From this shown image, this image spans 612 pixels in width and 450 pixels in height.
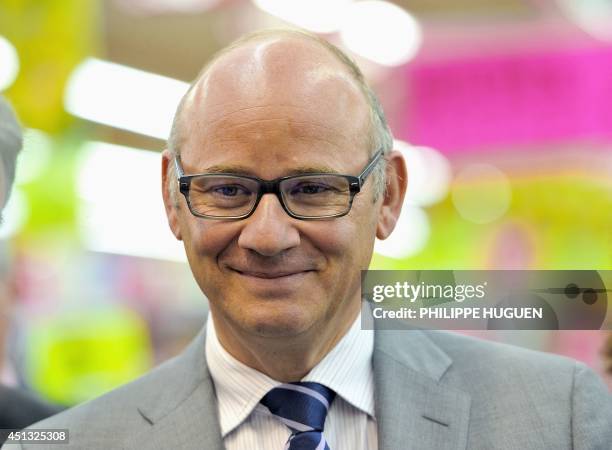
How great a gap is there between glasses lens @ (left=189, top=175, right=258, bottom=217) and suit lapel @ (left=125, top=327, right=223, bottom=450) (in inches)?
15.3

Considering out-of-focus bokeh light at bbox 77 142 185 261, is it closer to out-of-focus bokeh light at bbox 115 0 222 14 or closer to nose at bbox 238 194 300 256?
out-of-focus bokeh light at bbox 115 0 222 14

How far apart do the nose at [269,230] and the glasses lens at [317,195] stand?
0.03 metres

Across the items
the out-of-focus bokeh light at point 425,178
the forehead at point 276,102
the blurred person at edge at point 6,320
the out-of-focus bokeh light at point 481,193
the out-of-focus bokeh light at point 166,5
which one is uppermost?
the out-of-focus bokeh light at point 166,5

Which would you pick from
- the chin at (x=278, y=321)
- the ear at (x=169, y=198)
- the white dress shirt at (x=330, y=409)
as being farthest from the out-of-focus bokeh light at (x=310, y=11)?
the chin at (x=278, y=321)

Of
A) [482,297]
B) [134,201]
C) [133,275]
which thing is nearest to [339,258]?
[482,297]

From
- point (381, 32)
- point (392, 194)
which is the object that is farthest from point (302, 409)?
point (381, 32)

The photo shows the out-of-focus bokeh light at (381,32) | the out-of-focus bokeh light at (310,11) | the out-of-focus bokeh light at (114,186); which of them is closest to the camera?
the out-of-focus bokeh light at (114,186)

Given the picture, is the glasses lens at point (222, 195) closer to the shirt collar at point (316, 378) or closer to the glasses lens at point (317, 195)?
the glasses lens at point (317, 195)

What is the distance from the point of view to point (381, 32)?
6.93 m

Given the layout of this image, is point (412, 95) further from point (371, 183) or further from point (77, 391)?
point (371, 183)

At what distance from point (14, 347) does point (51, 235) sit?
57.0 inches

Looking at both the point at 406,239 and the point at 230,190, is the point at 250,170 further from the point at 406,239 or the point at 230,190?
the point at 406,239

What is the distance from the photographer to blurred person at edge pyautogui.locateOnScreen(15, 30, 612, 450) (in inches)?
69.1

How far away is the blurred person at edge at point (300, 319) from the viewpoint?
1.76 metres
